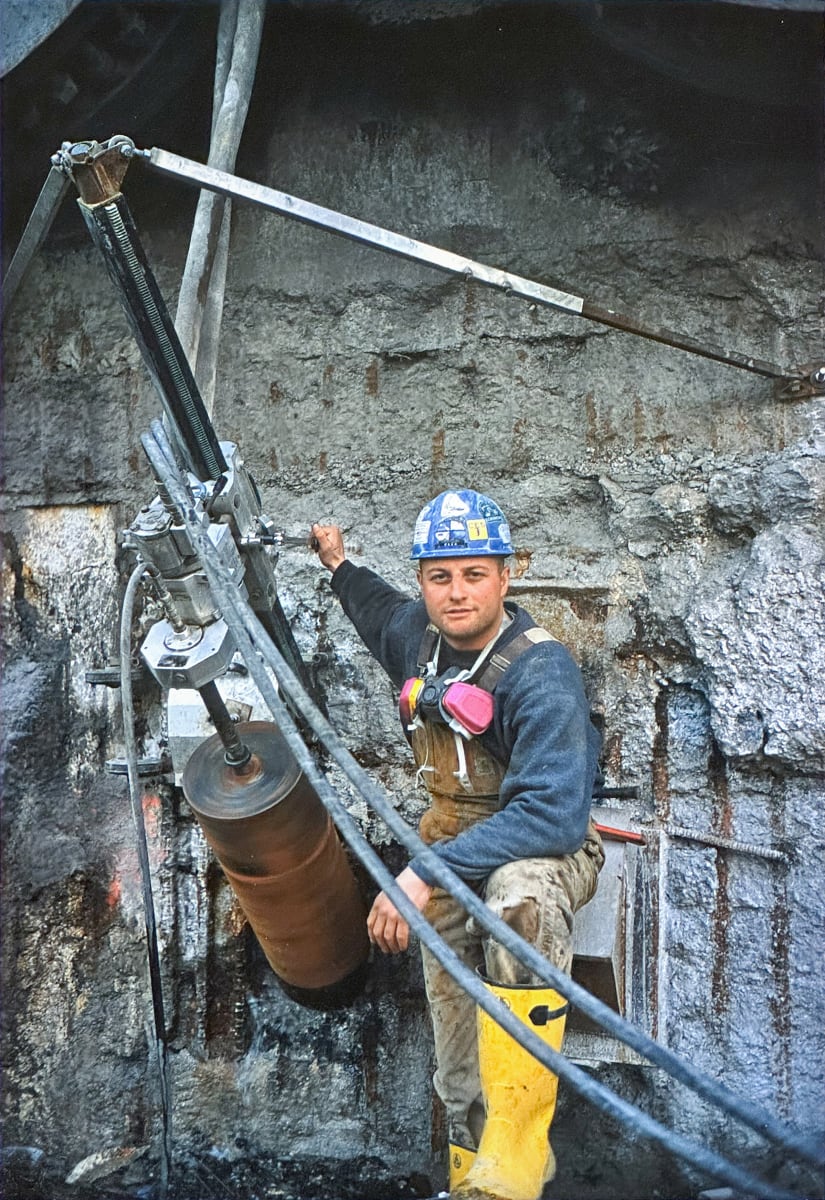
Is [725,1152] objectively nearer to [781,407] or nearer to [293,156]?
[781,407]

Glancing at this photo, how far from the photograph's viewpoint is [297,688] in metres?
2.05

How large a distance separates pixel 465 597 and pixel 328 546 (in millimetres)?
658

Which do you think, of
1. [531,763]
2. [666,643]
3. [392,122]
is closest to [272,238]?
[392,122]

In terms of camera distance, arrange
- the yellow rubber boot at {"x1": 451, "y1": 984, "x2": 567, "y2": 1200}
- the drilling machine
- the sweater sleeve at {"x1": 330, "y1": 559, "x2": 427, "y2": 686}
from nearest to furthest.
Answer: the yellow rubber boot at {"x1": 451, "y1": 984, "x2": 567, "y2": 1200} → the drilling machine → the sweater sleeve at {"x1": 330, "y1": 559, "x2": 427, "y2": 686}

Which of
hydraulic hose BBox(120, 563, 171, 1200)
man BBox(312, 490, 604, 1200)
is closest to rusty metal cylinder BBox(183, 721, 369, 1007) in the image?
hydraulic hose BBox(120, 563, 171, 1200)

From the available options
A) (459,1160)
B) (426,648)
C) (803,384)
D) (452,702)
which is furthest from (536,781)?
(803,384)

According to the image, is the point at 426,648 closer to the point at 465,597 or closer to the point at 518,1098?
the point at 465,597

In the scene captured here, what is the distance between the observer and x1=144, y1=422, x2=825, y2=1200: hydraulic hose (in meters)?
1.59

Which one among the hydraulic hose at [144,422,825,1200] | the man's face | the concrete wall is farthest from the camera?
the concrete wall

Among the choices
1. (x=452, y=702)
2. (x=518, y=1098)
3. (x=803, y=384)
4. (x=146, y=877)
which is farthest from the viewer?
(x=803, y=384)

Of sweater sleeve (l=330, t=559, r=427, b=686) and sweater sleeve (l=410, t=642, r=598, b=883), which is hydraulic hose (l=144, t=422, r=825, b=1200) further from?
sweater sleeve (l=330, t=559, r=427, b=686)

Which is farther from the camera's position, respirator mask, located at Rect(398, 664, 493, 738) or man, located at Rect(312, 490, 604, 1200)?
respirator mask, located at Rect(398, 664, 493, 738)

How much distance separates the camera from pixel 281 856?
2727 millimetres

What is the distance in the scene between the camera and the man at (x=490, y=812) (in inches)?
91.8
